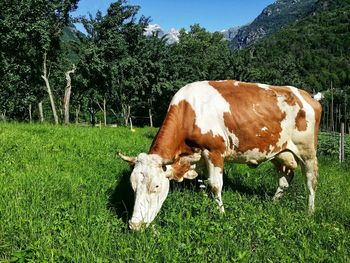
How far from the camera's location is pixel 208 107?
768 cm

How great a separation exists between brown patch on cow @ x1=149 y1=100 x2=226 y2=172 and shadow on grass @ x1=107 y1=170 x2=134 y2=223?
1.33 m

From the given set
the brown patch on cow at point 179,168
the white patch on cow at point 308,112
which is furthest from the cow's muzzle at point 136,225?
the white patch on cow at point 308,112

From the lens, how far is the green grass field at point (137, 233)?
4.72m

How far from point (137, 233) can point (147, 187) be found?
2.67ft

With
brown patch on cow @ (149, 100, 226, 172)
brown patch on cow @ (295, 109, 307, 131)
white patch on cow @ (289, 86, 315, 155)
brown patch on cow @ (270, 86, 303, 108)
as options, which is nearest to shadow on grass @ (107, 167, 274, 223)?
brown patch on cow @ (149, 100, 226, 172)

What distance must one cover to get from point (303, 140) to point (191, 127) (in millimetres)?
2893

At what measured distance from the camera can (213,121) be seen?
7625 millimetres

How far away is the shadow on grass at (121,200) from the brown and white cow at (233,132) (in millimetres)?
902

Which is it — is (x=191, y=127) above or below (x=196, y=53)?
below

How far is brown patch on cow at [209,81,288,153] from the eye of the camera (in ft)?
26.1

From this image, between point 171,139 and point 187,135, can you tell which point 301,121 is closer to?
point 187,135

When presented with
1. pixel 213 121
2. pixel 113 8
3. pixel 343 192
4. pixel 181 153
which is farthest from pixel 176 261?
pixel 113 8

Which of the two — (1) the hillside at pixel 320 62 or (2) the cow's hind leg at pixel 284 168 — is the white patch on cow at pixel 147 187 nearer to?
(2) the cow's hind leg at pixel 284 168

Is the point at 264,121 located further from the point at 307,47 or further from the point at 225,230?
the point at 307,47
